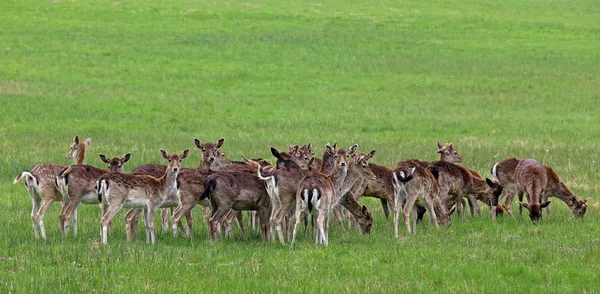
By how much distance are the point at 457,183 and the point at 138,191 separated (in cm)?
628

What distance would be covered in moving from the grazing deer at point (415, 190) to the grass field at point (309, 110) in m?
0.35

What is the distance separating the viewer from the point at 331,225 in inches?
690

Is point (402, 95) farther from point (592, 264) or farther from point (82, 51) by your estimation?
point (592, 264)

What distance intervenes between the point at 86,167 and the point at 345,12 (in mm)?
50694

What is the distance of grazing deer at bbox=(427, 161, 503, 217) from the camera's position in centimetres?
1777

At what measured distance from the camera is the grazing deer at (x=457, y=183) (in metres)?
17.8

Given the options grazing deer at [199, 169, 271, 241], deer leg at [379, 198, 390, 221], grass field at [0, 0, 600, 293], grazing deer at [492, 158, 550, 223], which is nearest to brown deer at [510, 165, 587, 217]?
grazing deer at [492, 158, 550, 223]

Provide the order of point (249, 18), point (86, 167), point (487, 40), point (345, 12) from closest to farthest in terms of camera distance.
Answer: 1. point (86, 167)
2. point (487, 40)
3. point (249, 18)
4. point (345, 12)

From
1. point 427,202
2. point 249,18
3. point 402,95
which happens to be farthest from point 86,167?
point 249,18

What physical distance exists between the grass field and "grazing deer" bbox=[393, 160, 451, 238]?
1.15 ft

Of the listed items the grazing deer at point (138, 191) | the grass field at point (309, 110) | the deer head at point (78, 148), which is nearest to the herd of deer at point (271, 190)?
the grazing deer at point (138, 191)

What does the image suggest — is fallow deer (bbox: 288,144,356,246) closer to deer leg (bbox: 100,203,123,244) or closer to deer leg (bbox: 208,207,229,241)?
deer leg (bbox: 208,207,229,241)

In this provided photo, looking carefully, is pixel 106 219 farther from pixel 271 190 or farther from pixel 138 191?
pixel 271 190

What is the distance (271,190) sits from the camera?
15000 mm
